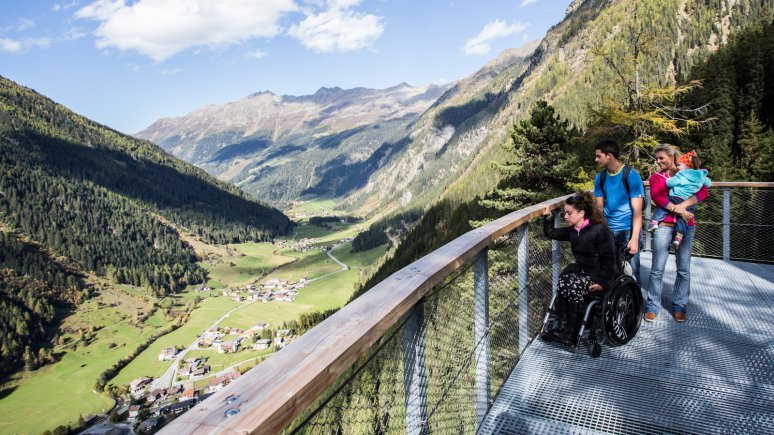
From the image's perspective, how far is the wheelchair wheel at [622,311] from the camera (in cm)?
412

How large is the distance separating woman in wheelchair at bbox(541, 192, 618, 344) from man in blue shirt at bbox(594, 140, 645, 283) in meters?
0.79

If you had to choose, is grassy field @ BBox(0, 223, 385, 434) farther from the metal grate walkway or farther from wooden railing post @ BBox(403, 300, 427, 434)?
wooden railing post @ BBox(403, 300, 427, 434)

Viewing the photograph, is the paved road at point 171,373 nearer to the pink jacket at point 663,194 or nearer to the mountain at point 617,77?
the mountain at point 617,77

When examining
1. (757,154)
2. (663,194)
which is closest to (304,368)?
(663,194)

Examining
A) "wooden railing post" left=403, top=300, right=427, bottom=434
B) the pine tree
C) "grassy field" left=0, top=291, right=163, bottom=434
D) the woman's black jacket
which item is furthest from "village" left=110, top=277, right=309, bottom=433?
the pine tree

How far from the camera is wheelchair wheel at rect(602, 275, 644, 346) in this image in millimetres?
4121

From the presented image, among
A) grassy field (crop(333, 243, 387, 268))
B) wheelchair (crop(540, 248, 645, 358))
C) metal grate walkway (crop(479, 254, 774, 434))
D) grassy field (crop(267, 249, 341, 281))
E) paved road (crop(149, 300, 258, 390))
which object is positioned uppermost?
wheelchair (crop(540, 248, 645, 358))

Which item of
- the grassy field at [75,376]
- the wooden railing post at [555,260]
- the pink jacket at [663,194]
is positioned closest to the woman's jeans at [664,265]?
the pink jacket at [663,194]

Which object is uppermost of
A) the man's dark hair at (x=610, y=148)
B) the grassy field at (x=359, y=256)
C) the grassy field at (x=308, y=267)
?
the man's dark hair at (x=610, y=148)

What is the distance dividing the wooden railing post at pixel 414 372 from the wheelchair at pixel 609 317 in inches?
105

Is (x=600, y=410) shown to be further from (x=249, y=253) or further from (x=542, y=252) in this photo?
(x=249, y=253)

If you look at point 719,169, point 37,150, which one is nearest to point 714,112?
point 719,169

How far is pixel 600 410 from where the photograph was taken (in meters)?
3.22

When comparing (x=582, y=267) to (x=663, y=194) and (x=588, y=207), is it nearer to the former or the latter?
(x=588, y=207)
